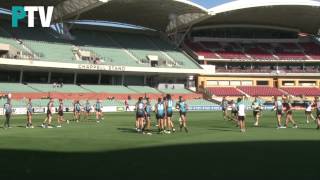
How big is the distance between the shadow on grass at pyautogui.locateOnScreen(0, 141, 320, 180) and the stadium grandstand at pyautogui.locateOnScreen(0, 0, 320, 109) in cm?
4641

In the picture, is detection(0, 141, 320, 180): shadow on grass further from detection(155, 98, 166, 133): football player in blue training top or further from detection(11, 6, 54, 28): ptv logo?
detection(11, 6, 54, 28): ptv logo

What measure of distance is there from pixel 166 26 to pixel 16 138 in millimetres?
67028

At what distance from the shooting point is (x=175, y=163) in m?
14.2

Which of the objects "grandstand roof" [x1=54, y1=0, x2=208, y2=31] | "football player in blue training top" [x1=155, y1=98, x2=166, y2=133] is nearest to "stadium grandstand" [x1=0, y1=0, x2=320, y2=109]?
"grandstand roof" [x1=54, y1=0, x2=208, y2=31]

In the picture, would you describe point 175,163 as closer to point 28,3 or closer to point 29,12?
point 29,12

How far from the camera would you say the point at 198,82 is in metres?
87.7

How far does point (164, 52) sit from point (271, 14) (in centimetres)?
1938

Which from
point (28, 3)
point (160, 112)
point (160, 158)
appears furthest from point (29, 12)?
point (160, 158)

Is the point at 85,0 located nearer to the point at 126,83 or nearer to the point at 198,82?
the point at 126,83

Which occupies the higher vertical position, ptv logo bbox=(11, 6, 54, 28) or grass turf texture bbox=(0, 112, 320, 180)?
ptv logo bbox=(11, 6, 54, 28)

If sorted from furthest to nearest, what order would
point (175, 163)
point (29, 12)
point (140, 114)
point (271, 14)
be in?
1. point (271, 14)
2. point (29, 12)
3. point (140, 114)
4. point (175, 163)

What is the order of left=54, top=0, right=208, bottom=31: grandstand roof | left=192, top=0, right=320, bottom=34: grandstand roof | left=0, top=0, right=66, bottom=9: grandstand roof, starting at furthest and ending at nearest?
left=192, top=0, right=320, bottom=34: grandstand roof, left=54, top=0, right=208, bottom=31: grandstand roof, left=0, top=0, right=66, bottom=9: grandstand roof

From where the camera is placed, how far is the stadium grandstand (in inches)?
2719

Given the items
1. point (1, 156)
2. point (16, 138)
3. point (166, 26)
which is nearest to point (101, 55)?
point (166, 26)
